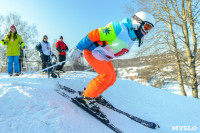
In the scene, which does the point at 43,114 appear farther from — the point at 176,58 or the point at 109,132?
the point at 176,58

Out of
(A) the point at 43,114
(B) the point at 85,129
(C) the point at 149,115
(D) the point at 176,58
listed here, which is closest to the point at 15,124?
(A) the point at 43,114

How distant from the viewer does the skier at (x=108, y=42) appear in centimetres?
239

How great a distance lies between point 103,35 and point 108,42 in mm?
165

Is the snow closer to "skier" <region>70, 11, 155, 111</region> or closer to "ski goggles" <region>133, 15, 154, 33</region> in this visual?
"skier" <region>70, 11, 155, 111</region>

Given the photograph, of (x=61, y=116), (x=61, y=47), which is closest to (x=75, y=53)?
(x=61, y=116)

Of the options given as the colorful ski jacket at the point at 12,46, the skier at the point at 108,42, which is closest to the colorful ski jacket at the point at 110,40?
the skier at the point at 108,42

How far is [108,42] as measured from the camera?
2.49m

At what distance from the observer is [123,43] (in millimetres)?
2414

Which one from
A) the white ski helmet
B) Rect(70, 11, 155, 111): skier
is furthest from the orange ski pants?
the white ski helmet

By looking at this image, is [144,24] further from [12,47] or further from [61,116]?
[12,47]

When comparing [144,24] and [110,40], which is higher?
[144,24]

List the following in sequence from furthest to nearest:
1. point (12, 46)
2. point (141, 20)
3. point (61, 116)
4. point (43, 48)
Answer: point (43, 48) → point (12, 46) → point (141, 20) → point (61, 116)

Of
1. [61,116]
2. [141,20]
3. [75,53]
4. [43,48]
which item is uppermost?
[43,48]

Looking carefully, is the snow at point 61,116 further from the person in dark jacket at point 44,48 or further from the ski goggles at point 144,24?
the person in dark jacket at point 44,48
